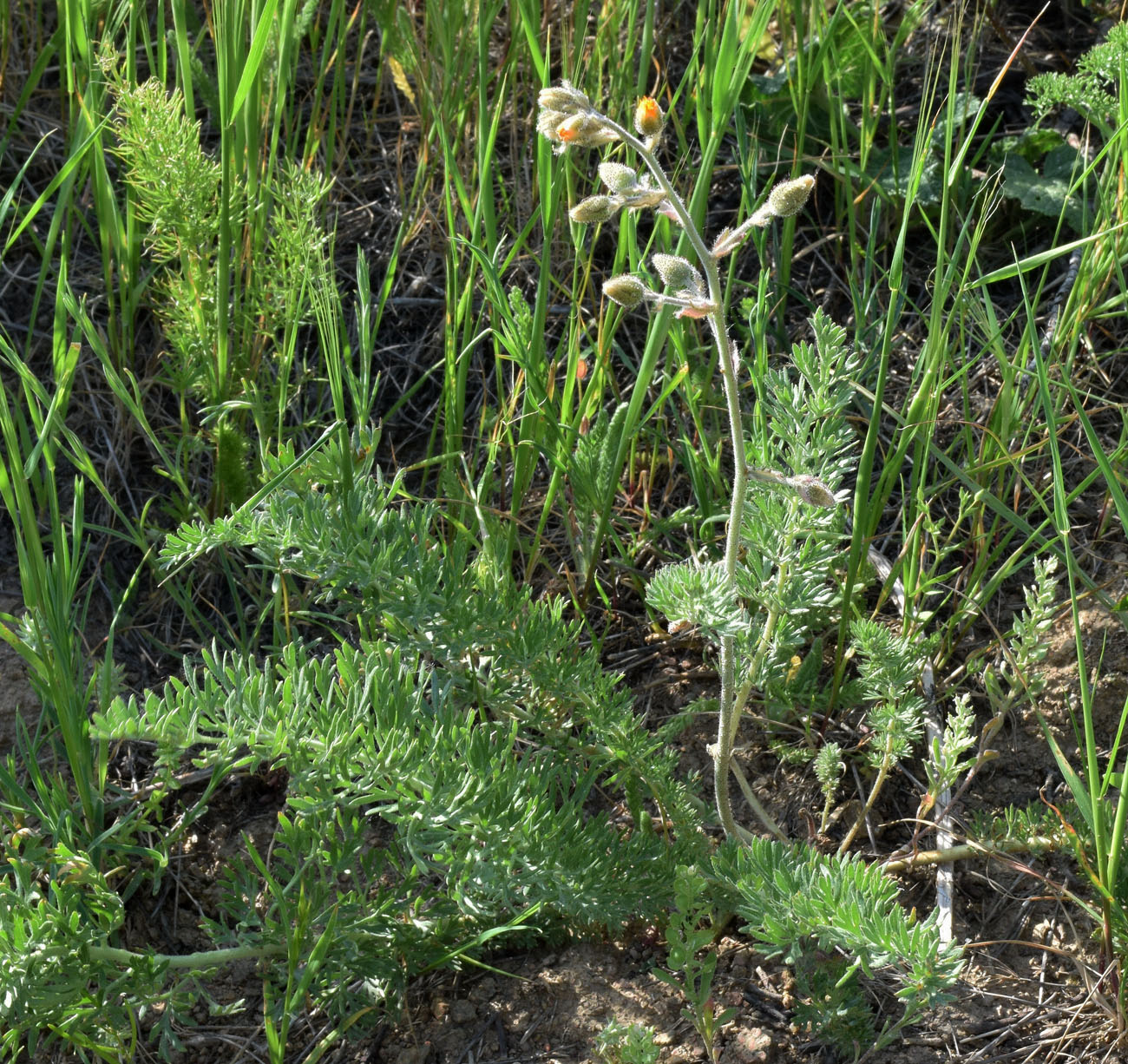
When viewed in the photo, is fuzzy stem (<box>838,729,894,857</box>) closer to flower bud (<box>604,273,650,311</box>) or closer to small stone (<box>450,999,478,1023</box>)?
small stone (<box>450,999,478,1023</box>)

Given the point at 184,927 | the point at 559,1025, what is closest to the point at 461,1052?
the point at 559,1025

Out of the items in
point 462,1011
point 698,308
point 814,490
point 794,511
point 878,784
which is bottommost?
point 462,1011

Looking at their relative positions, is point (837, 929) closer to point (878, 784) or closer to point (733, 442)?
point (878, 784)

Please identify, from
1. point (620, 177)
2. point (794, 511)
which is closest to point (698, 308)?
point (620, 177)

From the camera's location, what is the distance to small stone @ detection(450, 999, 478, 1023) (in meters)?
1.83

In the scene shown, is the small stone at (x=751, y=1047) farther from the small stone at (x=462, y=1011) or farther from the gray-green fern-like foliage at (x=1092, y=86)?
the gray-green fern-like foliage at (x=1092, y=86)

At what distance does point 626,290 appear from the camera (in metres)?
1.50

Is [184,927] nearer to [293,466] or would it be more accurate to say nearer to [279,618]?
[279,618]

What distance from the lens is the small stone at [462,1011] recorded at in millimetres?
1825

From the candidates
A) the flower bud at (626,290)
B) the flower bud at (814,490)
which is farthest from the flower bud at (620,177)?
the flower bud at (814,490)

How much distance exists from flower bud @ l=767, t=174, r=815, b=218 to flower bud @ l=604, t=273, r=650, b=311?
196 millimetres

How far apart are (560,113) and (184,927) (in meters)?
1.51

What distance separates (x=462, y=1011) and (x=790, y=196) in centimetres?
133

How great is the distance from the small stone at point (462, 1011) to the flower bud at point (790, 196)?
130 cm
